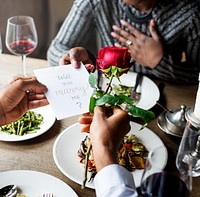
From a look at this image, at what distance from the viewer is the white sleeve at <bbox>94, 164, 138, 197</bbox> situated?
817 mm

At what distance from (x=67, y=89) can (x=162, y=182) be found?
0.48 metres

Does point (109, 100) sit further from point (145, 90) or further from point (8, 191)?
point (145, 90)

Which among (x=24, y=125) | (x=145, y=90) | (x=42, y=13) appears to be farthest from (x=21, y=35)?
(x=42, y=13)

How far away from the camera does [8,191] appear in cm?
96

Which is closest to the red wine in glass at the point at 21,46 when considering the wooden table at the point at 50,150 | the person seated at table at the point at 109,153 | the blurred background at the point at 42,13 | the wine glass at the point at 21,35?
the wine glass at the point at 21,35

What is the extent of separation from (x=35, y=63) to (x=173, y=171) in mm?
995

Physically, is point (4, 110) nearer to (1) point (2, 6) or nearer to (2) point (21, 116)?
(2) point (21, 116)

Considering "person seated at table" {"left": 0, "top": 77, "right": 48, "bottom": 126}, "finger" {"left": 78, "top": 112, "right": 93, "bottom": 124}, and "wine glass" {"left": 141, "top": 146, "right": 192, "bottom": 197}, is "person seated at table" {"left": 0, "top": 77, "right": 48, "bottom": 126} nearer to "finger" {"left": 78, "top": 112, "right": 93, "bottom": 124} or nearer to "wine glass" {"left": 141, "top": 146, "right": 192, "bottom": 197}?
"finger" {"left": 78, "top": 112, "right": 93, "bottom": 124}

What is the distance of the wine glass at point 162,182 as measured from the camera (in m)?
0.75

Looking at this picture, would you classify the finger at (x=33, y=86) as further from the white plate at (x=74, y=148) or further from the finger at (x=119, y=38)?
the finger at (x=119, y=38)

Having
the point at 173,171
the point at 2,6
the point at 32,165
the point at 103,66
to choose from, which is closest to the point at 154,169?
the point at 173,171

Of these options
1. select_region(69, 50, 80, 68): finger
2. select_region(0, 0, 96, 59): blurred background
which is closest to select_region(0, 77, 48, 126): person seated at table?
select_region(69, 50, 80, 68): finger

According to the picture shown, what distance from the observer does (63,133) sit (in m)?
1.19

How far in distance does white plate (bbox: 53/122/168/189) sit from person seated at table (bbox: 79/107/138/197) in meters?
0.15
